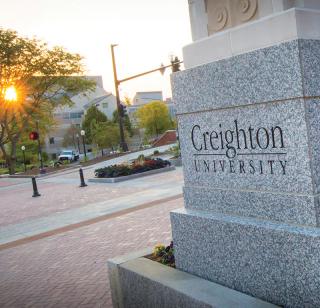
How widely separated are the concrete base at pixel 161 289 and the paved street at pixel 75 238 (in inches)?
28.5

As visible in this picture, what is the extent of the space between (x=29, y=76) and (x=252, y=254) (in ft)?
110

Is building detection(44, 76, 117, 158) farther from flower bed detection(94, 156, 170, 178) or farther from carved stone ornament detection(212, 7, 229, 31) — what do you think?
carved stone ornament detection(212, 7, 229, 31)

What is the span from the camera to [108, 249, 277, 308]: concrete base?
3418 millimetres

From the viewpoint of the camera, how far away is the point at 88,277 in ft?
20.3

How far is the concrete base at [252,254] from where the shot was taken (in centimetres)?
319

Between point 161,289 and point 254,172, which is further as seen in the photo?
point 161,289

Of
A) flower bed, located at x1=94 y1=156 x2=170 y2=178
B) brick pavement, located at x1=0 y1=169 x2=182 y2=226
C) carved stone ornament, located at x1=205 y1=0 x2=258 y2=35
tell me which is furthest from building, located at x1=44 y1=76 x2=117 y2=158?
carved stone ornament, located at x1=205 y1=0 x2=258 y2=35

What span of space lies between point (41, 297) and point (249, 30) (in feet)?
13.8

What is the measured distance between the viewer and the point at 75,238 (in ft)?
28.8

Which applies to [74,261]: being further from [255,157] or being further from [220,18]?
[220,18]

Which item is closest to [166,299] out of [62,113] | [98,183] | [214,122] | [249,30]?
[214,122]

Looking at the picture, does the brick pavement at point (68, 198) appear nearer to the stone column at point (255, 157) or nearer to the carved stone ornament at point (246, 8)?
the stone column at point (255, 157)

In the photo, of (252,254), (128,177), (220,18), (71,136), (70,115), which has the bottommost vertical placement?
(128,177)

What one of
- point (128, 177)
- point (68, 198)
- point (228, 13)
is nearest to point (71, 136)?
point (128, 177)
